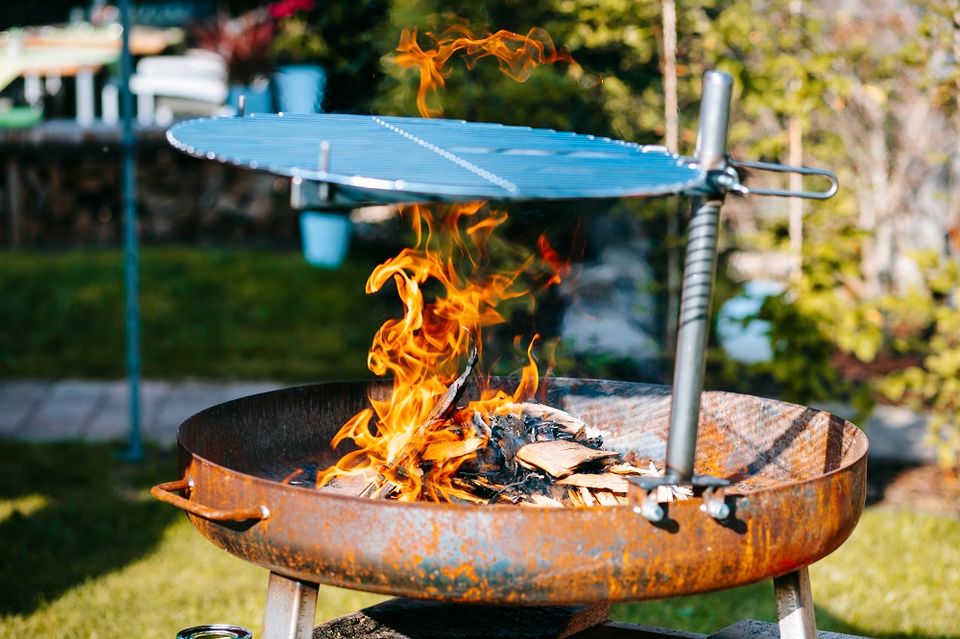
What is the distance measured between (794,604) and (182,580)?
2.43m

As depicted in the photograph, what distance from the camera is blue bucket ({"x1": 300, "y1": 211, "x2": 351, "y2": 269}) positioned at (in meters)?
7.70

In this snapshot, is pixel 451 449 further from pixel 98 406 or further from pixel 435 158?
pixel 98 406

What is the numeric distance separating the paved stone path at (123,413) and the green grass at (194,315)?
228mm

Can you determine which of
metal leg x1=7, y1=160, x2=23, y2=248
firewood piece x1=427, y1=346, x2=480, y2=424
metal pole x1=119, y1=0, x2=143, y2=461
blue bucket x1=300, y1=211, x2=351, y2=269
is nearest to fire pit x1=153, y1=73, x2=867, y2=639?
firewood piece x1=427, y1=346, x2=480, y2=424

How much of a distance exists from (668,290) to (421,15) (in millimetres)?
1738

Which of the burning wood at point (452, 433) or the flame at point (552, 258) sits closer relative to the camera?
the burning wood at point (452, 433)

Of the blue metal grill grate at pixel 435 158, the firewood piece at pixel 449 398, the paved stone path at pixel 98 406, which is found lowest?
the paved stone path at pixel 98 406

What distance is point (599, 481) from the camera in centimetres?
241

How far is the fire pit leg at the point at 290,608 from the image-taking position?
2.12 meters

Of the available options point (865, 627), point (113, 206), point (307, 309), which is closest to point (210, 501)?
point (865, 627)

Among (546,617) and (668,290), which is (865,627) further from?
(668,290)

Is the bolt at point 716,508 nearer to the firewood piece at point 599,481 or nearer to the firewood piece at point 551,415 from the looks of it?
the firewood piece at point 599,481

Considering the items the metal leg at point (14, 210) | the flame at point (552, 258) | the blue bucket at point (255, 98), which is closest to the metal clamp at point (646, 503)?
the blue bucket at point (255, 98)

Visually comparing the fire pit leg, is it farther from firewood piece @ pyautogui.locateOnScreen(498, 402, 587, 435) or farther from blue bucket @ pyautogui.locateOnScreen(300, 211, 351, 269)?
blue bucket @ pyautogui.locateOnScreen(300, 211, 351, 269)
